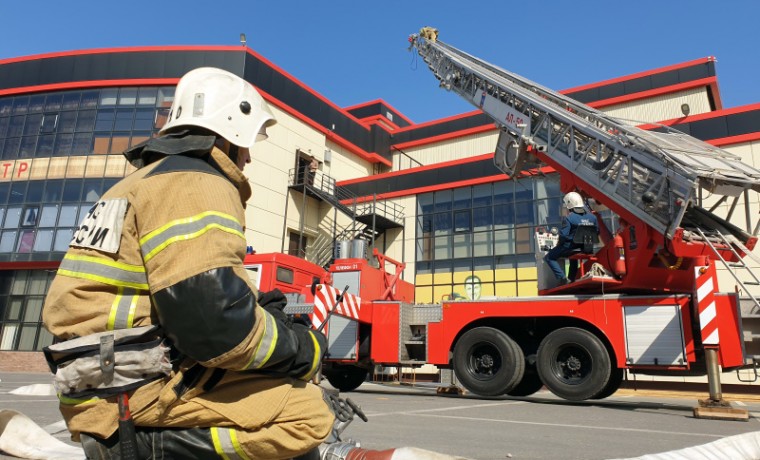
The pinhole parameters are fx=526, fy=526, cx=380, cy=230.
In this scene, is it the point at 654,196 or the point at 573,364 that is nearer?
the point at 654,196

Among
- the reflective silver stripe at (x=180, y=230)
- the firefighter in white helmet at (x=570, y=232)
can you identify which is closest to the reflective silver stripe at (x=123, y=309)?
the reflective silver stripe at (x=180, y=230)

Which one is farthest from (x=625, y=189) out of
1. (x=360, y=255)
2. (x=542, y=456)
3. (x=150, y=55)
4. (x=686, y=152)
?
(x=150, y=55)

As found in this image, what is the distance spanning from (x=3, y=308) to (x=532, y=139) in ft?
78.2

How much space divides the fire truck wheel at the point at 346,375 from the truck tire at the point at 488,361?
7.91 feet

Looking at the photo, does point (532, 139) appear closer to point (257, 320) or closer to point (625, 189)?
point (625, 189)

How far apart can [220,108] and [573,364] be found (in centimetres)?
694

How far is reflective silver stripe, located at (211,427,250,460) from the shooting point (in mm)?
1567

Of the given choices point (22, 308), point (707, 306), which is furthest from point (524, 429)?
point (22, 308)

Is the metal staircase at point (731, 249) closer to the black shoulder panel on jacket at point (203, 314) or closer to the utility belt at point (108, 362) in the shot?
the black shoulder panel on jacket at point (203, 314)

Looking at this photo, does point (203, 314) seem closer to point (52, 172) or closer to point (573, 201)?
point (573, 201)

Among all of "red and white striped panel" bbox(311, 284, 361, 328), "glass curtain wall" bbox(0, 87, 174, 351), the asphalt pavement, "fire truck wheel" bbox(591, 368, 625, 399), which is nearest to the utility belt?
the asphalt pavement

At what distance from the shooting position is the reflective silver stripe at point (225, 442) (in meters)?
1.57

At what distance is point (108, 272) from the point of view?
158cm

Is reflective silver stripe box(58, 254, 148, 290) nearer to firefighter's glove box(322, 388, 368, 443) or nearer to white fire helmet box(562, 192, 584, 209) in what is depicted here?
firefighter's glove box(322, 388, 368, 443)
